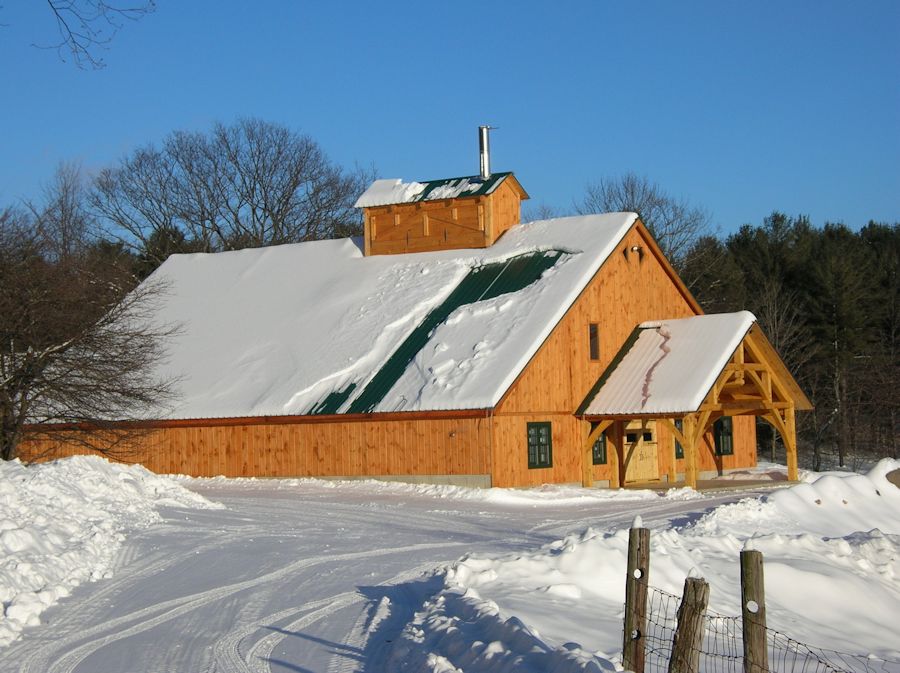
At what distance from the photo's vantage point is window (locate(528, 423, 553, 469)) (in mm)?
27203

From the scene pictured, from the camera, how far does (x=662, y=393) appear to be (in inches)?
1069

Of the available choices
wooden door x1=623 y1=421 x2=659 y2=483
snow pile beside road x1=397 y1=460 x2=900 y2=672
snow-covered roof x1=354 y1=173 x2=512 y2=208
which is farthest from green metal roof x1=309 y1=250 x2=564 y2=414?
snow pile beside road x1=397 y1=460 x2=900 y2=672

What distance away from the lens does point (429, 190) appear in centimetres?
3534

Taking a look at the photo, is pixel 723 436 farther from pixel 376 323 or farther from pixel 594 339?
pixel 376 323

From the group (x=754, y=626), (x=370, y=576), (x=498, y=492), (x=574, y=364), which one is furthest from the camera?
(x=574, y=364)

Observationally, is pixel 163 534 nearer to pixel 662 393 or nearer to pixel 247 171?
pixel 662 393

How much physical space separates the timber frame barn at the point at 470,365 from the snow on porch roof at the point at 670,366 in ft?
0.18

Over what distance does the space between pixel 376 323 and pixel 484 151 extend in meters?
7.52

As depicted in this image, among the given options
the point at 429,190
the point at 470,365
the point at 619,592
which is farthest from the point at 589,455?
the point at 619,592

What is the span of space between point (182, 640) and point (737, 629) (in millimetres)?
5698

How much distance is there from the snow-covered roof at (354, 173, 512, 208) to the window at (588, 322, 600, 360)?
6228 millimetres

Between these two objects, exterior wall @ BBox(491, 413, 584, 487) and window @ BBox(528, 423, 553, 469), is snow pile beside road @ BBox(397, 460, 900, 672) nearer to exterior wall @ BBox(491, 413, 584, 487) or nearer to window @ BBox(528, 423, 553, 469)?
exterior wall @ BBox(491, 413, 584, 487)

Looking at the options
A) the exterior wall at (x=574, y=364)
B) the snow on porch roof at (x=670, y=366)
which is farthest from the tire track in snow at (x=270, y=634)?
the snow on porch roof at (x=670, y=366)

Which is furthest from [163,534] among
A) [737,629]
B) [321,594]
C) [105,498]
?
[737,629]
